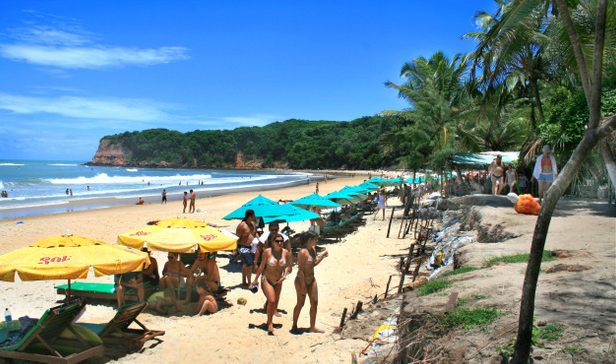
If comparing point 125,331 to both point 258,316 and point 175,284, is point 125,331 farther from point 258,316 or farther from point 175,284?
point 258,316

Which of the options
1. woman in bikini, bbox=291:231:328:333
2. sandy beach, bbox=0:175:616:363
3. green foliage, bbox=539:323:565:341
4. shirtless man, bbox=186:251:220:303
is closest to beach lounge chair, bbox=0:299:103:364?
sandy beach, bbox=0:175:616:363

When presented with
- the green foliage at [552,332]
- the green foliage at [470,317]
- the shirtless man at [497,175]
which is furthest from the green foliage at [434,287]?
the shirtless man at [497,175]

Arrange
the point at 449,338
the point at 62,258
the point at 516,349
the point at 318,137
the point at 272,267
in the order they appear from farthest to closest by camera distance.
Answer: the point at 318,137, the point at 272,267, the point at 62,258, the point at 449,338, the point at 516,349

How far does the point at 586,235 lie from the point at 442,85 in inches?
633

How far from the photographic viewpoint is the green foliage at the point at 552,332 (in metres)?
3.46

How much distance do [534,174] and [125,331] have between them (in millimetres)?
9152

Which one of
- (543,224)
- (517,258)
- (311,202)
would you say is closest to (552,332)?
(543,224)

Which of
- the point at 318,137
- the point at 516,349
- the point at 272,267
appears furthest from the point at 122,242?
the point at 318,137

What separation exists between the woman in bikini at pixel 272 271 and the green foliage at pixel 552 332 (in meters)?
3.21

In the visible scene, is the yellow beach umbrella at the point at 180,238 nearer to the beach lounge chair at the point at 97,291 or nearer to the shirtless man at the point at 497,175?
the beach lounge chair at the point at 97,291

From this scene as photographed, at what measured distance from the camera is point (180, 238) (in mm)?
6434

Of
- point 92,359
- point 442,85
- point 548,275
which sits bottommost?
point 92,359

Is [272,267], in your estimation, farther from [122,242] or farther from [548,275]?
[548,275]

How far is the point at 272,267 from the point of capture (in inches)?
226
